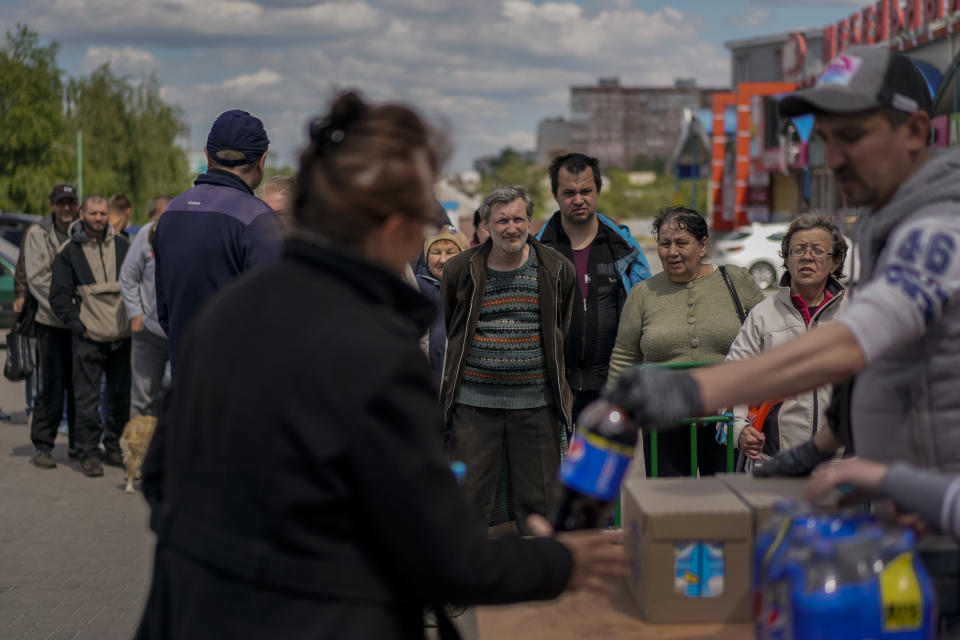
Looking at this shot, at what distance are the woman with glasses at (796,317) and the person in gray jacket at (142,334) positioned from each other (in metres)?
4.83

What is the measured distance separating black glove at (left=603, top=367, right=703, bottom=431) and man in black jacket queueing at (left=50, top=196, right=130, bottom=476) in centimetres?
775

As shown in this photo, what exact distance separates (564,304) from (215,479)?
443cm

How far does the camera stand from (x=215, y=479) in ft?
5.98

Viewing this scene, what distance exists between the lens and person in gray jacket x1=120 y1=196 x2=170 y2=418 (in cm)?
861

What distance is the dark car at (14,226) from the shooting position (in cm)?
Result: 1805

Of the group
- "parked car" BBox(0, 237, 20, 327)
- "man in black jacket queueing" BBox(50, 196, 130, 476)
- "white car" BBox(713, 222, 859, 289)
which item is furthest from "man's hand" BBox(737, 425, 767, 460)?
"white car" BBox(713, 222, 859, 289)

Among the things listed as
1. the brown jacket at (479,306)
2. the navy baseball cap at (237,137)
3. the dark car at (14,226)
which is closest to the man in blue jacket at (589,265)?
the brown jacket at (479,306)

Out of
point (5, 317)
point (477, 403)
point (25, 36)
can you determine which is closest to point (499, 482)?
point (477, 403)

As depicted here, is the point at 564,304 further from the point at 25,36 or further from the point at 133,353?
the point at 25,36

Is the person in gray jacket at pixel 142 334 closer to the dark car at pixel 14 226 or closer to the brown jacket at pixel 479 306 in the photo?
the brown jacket at pixel 479 306

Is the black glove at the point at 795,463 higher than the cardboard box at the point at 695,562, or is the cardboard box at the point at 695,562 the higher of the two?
the black glove at the point at 795,463

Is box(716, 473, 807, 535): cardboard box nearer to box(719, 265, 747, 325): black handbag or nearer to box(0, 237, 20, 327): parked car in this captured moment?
box(719, 265, 747, 325): black handbag

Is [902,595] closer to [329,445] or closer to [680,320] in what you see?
[329,445]

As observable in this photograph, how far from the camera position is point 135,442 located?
848cm
